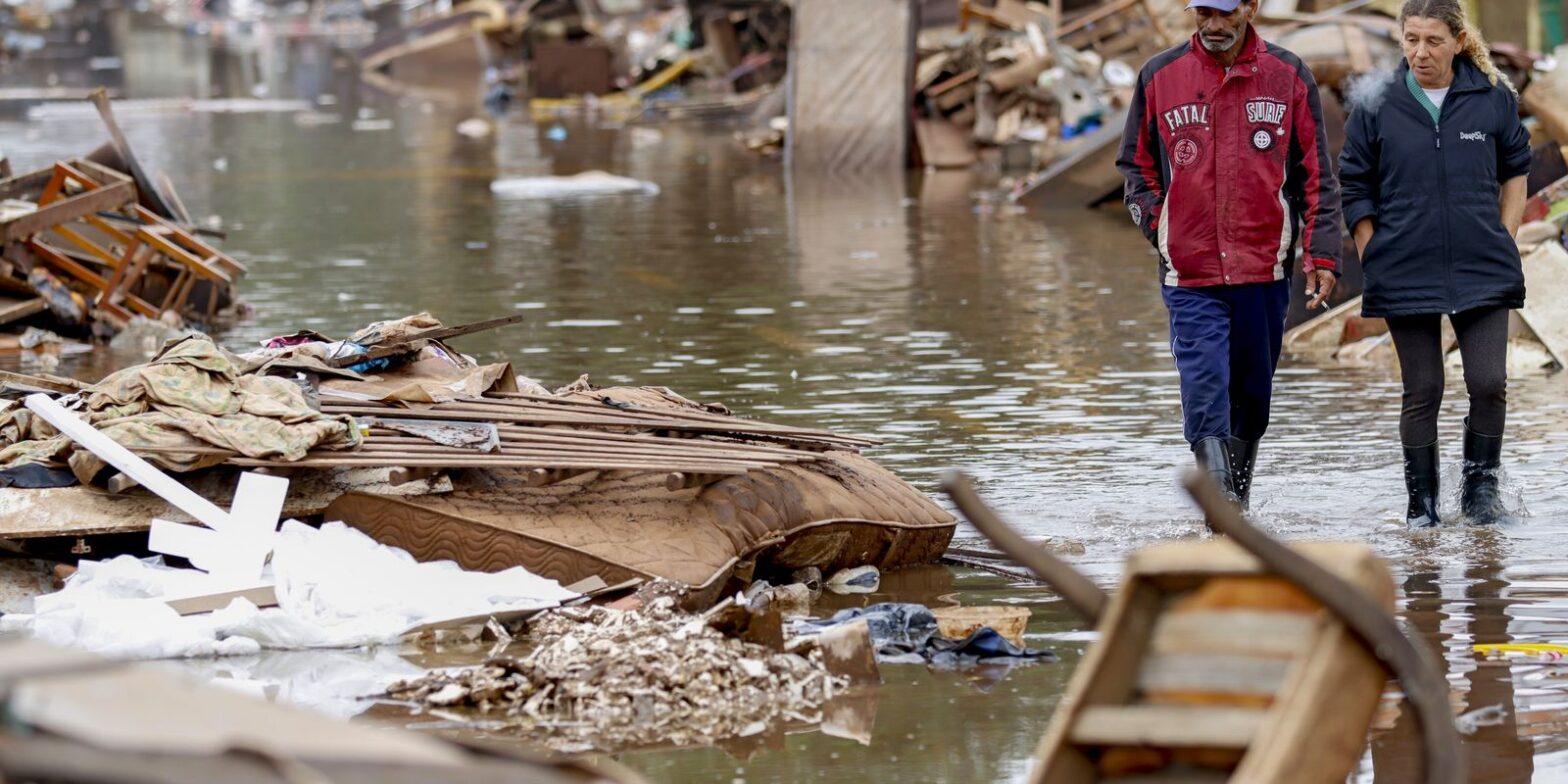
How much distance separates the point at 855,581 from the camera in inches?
267

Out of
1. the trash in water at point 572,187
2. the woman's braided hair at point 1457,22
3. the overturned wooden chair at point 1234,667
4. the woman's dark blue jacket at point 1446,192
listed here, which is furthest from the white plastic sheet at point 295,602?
the trash in water at point 572,187

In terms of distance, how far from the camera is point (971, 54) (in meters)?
23.8

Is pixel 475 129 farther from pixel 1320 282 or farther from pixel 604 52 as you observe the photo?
pixel 1320 282

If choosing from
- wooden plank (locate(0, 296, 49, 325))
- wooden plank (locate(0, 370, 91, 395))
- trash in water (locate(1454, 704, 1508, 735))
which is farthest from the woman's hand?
wooden plank (locate(0, 296, 49, 325))

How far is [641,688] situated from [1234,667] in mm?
2160

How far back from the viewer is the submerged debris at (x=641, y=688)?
17.0ft

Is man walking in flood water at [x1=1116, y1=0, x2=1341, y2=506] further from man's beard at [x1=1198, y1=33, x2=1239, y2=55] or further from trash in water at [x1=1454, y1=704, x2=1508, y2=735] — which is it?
trash in water at [x1=1454, y1=704, x2=1508, y2=735]

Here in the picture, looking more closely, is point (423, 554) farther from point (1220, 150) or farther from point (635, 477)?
point (1220, 150)

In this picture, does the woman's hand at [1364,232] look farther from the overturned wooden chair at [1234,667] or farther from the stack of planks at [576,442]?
the overturned wooden chair at [1234,667]

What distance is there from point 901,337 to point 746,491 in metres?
5.22

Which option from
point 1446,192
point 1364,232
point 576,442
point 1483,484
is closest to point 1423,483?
point 1483,484

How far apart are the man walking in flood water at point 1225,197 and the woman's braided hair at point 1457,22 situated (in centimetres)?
39

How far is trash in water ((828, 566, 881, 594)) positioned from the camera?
6742mm

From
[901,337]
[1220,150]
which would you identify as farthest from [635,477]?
[901,337]
